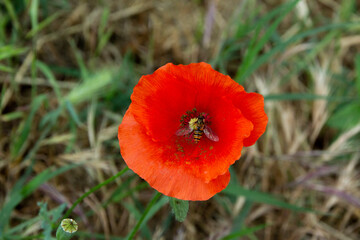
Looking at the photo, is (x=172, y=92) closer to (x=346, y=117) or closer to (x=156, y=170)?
(x=156, y=170)

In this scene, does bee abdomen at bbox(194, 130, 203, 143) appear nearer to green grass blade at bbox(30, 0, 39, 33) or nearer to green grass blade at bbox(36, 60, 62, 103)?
green grass blade at bbox(36, 60, 62, 103)

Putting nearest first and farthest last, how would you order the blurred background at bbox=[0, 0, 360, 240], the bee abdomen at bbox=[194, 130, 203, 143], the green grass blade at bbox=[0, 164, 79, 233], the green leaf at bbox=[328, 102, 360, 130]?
the bee abdomen at bbox=[194, 130, 203, 143]
the green grass blade at bbox=[0, 164, 79, 233]
the blurred background at bbox=[0, 0, 360, 240]
the green leaf at bbox=[328, 102, 360, 130]

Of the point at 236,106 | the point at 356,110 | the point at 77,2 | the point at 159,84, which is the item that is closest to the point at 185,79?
the point at 159,84

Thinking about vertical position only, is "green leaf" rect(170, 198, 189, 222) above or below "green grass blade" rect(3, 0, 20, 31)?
below

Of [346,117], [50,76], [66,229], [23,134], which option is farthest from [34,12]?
[346,117]

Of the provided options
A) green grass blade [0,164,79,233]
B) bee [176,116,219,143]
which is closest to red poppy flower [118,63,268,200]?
bee [176,116,219,143]

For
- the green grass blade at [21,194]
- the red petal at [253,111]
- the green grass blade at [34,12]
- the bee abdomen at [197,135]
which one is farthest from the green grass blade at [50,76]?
the red petal at [253,111]
